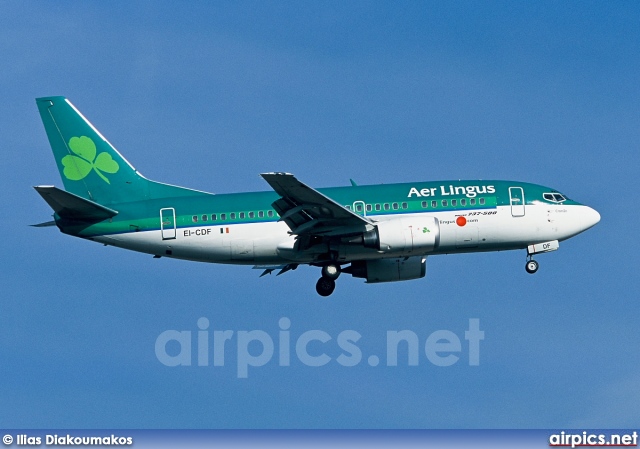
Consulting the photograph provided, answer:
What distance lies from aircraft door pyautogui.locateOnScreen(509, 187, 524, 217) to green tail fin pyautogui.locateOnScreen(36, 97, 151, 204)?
56.5ft

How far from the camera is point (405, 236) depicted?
201 feet

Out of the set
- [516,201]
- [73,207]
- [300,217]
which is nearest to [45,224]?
[73,207]

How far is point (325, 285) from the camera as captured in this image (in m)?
64.4

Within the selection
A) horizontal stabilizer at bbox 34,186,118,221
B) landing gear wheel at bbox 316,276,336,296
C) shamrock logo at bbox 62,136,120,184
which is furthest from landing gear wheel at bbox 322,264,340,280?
shamrock logo at bbox 62,136,120,184

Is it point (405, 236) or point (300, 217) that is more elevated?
point (300, 217)

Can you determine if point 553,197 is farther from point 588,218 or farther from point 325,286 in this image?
point 325,286

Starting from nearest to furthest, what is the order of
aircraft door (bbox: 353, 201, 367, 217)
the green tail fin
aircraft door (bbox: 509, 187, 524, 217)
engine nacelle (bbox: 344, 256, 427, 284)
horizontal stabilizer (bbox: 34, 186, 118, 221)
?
horizontal stabilizer (bbox: 34, 186, 118, 221)
aircraft door (bbox: 353, 201, 367, 217)
aircraft door (bbox: 509, 187, 524, 217)
the green tail fin
engine nacelle (bbox: 344, 256, 427, 284)

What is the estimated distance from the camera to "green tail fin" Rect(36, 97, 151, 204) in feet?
211

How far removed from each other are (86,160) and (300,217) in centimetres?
1119

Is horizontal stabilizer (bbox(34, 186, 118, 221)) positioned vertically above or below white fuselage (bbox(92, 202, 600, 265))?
above

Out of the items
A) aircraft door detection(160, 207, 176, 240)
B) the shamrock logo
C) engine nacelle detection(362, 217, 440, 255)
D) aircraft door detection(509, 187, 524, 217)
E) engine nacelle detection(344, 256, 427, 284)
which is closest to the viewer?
engine nacelle detection(362, 217, 440, 255)

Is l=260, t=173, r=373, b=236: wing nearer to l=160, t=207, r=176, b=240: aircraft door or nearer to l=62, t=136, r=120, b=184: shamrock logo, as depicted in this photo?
l=160, t=207, r=176, b=240: aircraft door

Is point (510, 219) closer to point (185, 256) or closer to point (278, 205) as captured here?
point (278, 205)

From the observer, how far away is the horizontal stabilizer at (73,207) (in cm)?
5947
